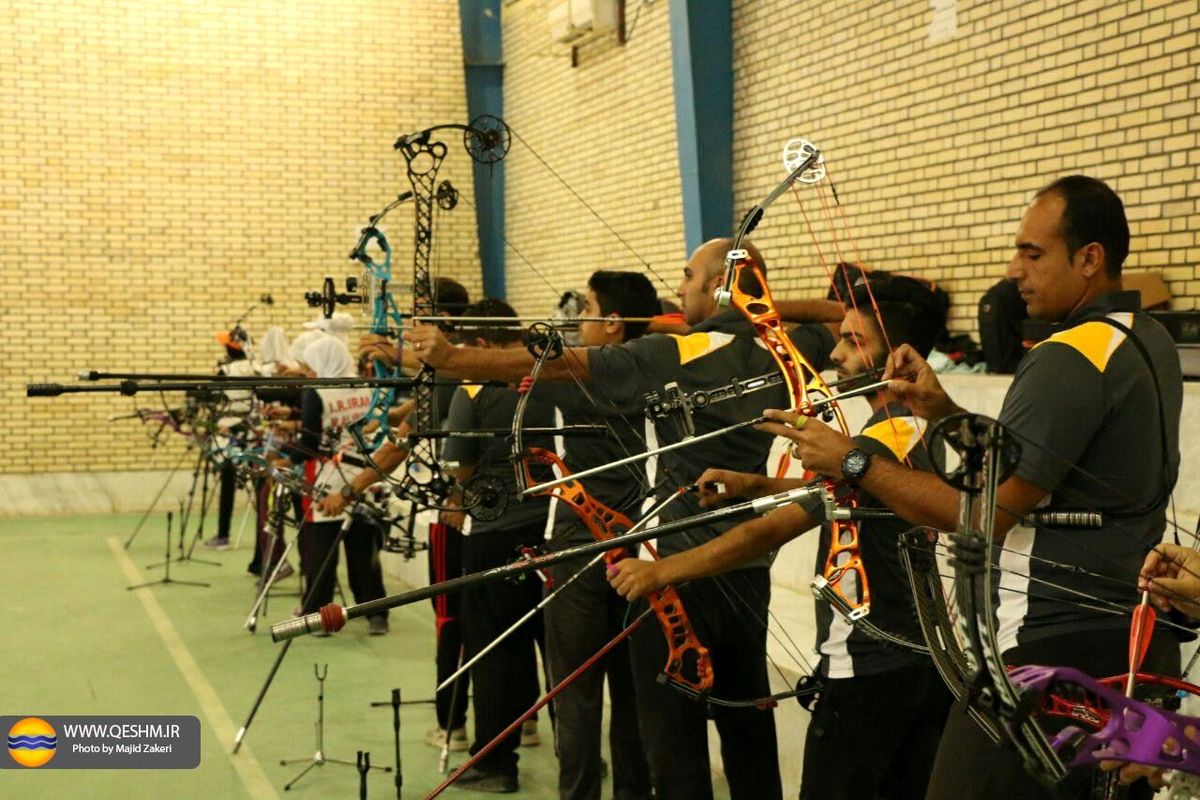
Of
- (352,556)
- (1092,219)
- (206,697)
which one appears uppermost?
(1092,219)

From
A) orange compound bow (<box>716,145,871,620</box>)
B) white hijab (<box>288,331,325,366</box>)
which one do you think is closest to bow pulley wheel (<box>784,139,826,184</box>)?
orange compound bow (<box>716,145,871,620</box>)

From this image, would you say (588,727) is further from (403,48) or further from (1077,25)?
(403,48)

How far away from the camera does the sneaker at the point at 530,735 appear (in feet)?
19.5

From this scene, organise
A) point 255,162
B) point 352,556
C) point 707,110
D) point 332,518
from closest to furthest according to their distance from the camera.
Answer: point 332,518 < point 352,556 < point 707,110 < point 255,162

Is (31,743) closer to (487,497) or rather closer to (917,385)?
(487,497)

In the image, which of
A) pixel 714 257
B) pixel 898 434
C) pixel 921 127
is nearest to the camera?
pixel 898 434

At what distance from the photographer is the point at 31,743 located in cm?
572

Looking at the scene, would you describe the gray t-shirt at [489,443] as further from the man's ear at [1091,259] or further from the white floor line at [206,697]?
the man's ear at [1091,259]

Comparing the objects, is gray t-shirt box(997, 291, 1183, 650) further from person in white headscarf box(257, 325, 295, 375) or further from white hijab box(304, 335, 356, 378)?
person in white headscarf box(257, 325, 295, 375)

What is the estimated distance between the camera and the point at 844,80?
30.1 feet

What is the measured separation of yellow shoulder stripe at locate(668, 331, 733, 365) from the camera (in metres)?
3.53

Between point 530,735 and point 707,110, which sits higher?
point 707,110

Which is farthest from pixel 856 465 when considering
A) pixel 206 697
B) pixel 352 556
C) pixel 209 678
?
pixel 352 556

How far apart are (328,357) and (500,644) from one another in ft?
13.3
